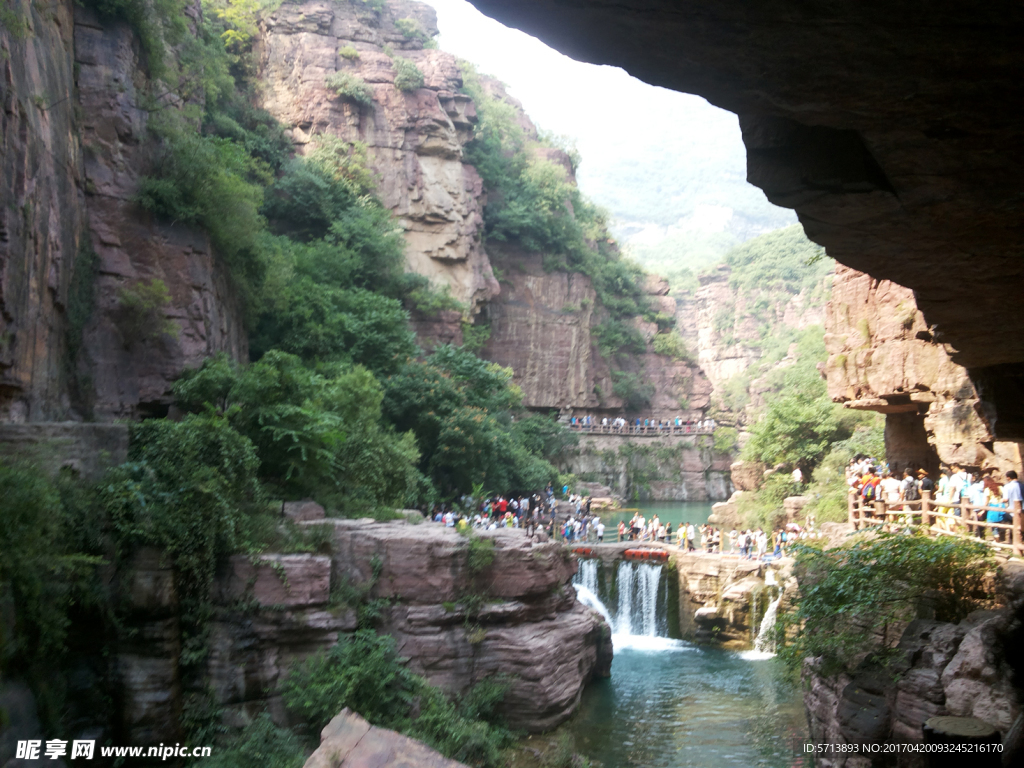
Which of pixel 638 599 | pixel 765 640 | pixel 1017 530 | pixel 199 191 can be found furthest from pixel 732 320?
pixel 1017 530

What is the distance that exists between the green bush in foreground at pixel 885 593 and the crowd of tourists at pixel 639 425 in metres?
27.5

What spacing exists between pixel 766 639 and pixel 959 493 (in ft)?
22.8

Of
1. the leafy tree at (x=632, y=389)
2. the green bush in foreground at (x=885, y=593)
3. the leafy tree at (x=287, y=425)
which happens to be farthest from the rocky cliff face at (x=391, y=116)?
the green bush in foreground at (x=885, y=593)

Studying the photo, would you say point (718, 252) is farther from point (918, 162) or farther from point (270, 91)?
point (918, 162)

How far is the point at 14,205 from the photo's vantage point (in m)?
9.66

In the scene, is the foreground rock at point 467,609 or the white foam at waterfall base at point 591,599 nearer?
the foreground rock at point 467,609

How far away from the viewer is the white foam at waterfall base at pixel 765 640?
55.8 feet

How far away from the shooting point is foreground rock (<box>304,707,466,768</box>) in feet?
18.4

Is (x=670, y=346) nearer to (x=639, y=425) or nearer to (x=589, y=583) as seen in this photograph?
(x=639, y=425)

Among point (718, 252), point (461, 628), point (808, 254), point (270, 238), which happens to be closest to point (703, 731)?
point (461, 628)

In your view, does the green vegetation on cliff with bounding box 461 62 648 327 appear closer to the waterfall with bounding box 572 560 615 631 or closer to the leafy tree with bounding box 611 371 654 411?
the leafy tree with bounding box 611 371 654 411

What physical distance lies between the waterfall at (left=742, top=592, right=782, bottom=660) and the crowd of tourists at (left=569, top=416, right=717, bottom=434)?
20.4 meters

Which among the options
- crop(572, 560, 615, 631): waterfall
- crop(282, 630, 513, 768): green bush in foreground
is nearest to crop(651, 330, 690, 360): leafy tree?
crop(572, 560, 615, 631): waterfall

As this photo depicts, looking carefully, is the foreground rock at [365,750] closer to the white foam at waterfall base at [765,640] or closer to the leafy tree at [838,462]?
the white foam at waterfall base at [765,640]
